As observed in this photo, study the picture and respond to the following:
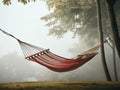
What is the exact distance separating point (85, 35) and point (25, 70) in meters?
36.0

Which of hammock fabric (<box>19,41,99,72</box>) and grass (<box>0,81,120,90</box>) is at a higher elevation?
hammock fabric (<box>19,41,99,72</box>)

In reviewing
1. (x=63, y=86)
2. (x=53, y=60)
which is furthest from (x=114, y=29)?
(x=63, y=86)

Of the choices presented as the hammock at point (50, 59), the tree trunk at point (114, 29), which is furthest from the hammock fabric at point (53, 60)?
the tree trunk at point (114, 29)

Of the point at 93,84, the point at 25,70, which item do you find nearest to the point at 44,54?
the point at 93,84

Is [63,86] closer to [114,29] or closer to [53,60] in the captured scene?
[53,60]

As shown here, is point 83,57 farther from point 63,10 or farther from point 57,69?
point 63,10

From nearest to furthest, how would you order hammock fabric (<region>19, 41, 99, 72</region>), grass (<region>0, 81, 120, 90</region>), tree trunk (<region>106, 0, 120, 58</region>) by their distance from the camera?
grass (<region>0, 81, 120, 90</region>) → hammock fabric (<region>19, 41, 99, 72</region>) → tree trunk (<region>106, 0, 120, 58</region>)

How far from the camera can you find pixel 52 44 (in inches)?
3762

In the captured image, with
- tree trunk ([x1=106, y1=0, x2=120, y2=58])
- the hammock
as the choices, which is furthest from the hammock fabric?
tree trunk ([x1=106, y1=0, x2=120, y2=58])

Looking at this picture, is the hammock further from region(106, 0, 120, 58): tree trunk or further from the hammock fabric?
region(106, 0, 120, 58): tree trunk

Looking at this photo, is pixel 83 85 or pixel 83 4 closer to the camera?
pixel 83 85

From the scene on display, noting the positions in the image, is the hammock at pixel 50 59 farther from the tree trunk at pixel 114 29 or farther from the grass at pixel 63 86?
the tree trunk at pixel 114 29

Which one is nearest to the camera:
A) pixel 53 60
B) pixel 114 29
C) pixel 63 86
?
pixel 63 86

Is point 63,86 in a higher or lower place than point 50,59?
lower
